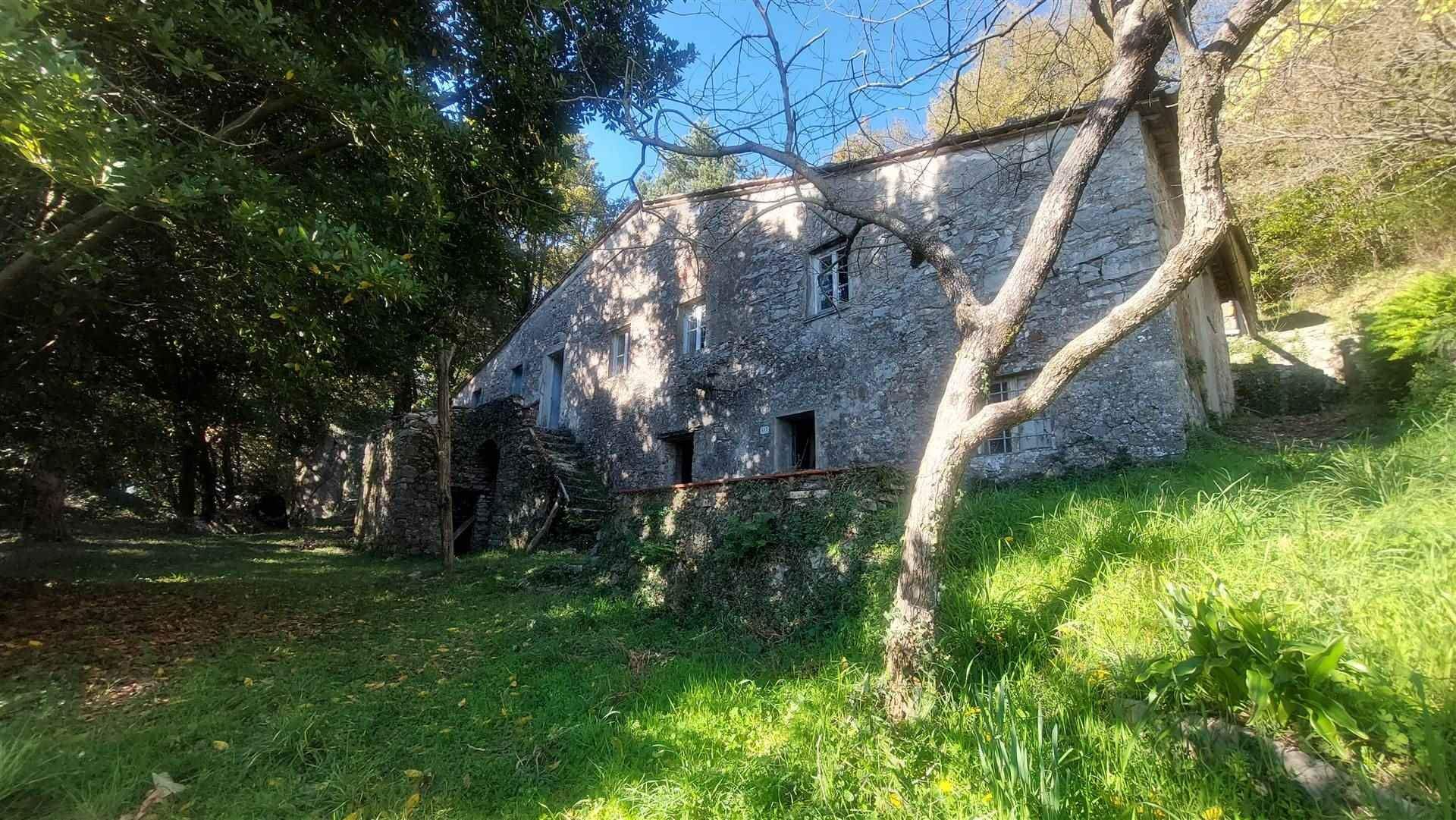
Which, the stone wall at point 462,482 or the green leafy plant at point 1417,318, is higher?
the green leafy plant at point 1417,318

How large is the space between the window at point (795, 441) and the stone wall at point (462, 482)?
16.4 ft

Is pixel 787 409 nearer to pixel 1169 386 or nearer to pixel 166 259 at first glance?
pixel 1169 386

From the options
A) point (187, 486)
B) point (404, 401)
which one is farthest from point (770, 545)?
point (187, 486)

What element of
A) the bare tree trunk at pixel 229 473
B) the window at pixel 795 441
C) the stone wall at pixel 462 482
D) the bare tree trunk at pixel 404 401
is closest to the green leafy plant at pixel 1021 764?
the window at pixel 795 441

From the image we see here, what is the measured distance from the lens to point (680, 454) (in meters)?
12.3

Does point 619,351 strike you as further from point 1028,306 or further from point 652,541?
point 1028,306

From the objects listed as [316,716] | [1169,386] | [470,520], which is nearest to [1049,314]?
[1169,386]

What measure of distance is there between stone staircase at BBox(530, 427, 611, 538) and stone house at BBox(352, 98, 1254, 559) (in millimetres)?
241

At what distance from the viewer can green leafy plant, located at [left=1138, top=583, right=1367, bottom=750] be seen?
2271 mm

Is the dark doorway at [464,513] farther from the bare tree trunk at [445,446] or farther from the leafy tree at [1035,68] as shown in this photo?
the leafy tree at [1035,68]

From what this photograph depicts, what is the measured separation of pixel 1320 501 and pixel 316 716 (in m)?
6.65

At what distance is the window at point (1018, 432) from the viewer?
748 centimetres

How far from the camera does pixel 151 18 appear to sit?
11.3 ft

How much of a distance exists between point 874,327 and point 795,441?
2.41m
